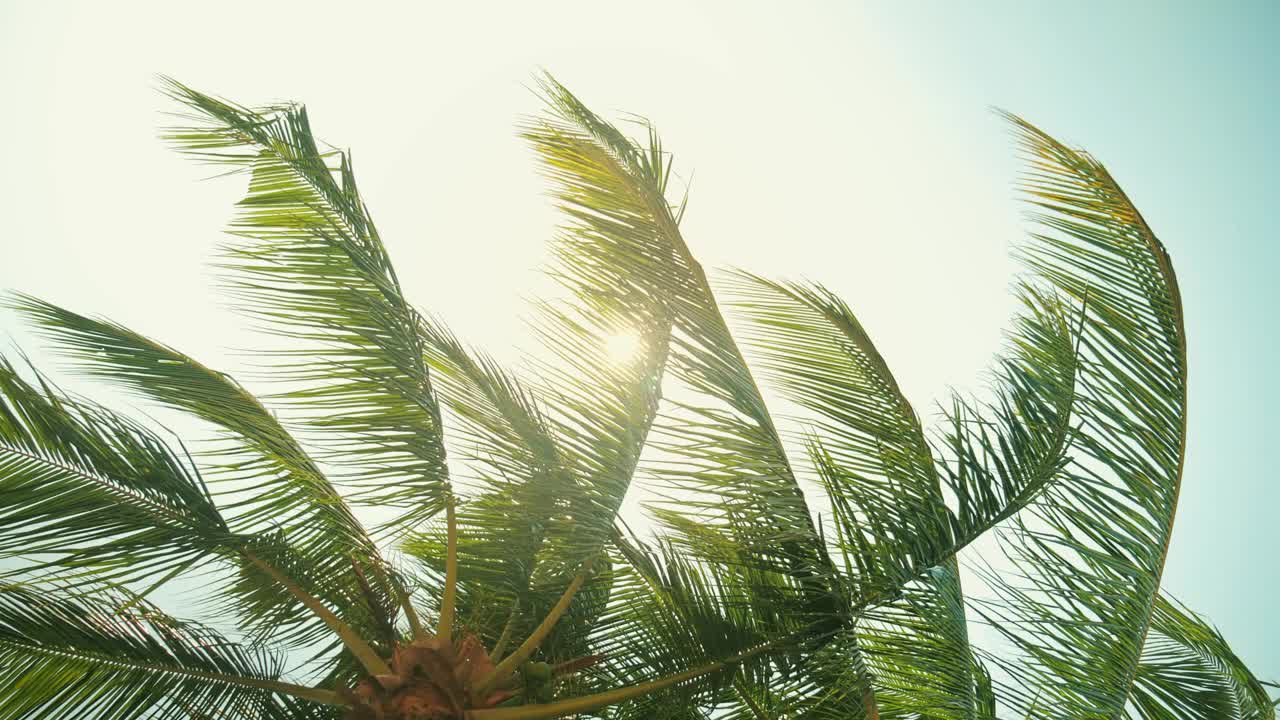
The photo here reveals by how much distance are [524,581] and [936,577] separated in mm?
1827

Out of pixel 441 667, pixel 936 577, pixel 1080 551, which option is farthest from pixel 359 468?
pixel 1080 551

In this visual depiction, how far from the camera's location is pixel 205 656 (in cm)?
419

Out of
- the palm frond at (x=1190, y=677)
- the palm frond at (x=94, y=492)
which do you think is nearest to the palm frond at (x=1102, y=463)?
the palm frond at (x=1190, y=677)

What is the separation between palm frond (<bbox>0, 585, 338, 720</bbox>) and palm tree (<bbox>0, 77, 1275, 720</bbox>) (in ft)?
0.04

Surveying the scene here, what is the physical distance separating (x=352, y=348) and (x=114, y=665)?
166 centimetres

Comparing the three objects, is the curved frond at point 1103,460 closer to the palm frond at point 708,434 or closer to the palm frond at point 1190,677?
the palm frond at point 1190,677

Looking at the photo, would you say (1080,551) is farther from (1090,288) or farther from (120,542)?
(120,542)

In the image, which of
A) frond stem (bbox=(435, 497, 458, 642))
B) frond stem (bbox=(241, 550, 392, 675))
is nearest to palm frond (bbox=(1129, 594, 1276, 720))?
frond stem (bbox=(435, 497, 458, 642))

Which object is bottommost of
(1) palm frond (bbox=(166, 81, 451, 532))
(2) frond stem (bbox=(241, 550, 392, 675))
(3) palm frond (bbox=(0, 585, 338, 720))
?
(3) palm frond (bbox=(0, 585, 338, 720))

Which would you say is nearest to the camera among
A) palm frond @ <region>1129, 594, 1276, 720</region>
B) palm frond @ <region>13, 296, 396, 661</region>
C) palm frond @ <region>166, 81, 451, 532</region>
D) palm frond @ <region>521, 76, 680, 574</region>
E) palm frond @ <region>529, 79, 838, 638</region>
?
palm frond @ <region>529, 79, 838, 638</region>

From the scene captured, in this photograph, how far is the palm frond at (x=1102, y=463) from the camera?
3541mm

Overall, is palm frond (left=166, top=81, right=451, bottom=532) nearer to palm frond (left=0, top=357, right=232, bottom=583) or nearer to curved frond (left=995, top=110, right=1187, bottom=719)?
palm frond (left=0, top=357, right=232, bottom=583)

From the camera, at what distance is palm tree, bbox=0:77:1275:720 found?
3.51 metres

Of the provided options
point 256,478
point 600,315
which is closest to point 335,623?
point 256,478
